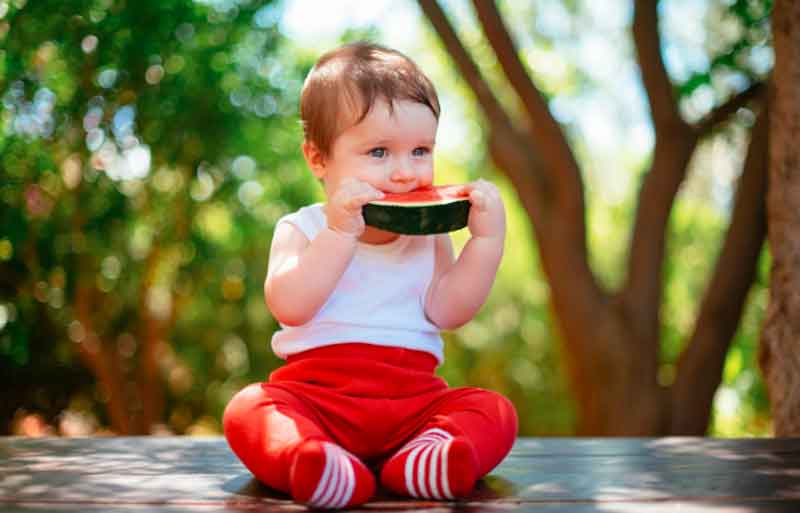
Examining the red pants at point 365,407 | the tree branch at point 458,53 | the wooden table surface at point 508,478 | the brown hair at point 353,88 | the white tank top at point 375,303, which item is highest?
the tree branch at point 458,53

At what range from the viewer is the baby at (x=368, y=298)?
230 centimetres

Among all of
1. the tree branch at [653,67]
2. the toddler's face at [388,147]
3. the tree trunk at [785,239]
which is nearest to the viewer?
the toddler's face at [388,147]

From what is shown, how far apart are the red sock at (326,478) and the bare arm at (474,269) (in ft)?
1.72

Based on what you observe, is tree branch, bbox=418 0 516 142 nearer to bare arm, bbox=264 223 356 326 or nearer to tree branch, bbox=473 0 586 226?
tree branch, bbox=473 0 586 226

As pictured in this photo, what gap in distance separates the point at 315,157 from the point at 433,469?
840mm

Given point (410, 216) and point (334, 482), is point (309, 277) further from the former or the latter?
point (334, 482)

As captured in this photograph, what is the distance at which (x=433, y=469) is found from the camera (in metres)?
2.11

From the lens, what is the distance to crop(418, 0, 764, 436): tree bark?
5160 millimetres

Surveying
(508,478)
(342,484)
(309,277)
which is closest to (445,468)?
(342,484)

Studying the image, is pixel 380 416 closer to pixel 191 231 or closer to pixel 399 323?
pixel 399 323

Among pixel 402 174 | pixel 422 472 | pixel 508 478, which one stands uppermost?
pixel 402 174

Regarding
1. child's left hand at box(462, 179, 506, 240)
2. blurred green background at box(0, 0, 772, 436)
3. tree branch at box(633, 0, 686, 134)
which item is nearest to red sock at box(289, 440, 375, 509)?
child's left hand at box(462, 179, 506, 240)

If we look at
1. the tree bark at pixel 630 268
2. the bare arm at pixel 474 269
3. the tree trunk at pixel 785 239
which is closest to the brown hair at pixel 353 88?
the bare arm at pixel 474 269

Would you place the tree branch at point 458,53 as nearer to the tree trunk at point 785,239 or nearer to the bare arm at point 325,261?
the tree trunk at point 785,239
